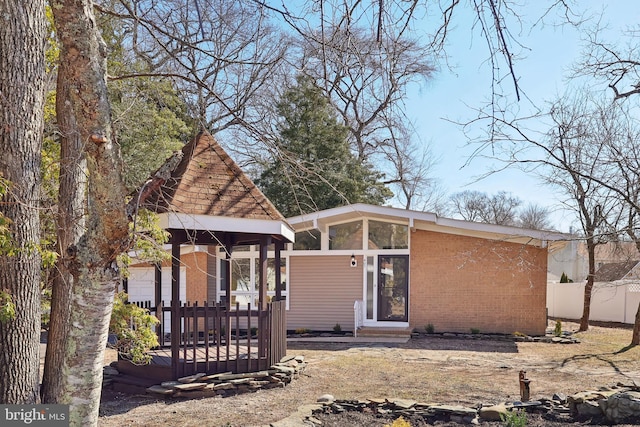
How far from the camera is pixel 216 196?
837 centimetres

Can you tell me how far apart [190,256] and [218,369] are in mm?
8259

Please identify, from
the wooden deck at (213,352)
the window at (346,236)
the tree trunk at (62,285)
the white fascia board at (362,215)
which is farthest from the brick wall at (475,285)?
the tree trunk at (62,285)

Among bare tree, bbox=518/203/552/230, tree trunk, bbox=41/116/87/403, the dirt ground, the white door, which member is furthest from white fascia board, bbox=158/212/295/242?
bare tree, bbox=518/203/552/230

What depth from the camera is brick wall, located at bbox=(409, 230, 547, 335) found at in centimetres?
1437

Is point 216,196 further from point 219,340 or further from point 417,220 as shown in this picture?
point 417,220

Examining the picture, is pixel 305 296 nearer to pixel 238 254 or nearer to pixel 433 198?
pixel 238 254

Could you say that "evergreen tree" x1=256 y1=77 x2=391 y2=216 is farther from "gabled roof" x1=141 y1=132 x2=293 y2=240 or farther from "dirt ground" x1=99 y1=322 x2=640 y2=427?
"gabled roof" x1=141 y1=132 x2=293 y2=240

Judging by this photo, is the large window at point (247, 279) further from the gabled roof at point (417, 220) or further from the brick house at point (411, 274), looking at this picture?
the gabled roof at point (417, 220)

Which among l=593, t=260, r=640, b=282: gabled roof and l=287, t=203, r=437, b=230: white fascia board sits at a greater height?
l=287, t=203, r=437, b=230: white fascia board

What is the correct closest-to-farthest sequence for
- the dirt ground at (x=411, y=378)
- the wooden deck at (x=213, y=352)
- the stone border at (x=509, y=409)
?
1. the stone border at (x=509, y=409)
2. the dirt ground at (x=411, y=378)
3. the wooden deck at (x=213, y=352)

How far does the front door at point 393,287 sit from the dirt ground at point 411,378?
185 cm

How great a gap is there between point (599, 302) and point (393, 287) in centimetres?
951

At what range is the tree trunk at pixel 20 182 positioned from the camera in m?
4.04

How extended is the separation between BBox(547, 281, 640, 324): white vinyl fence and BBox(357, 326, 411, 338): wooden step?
720cm
